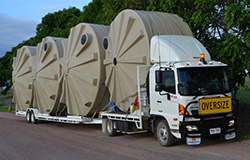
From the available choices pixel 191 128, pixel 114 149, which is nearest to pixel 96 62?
pixel 114 149

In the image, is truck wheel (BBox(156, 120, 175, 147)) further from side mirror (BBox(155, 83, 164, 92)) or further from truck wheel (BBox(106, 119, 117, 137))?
truck wheel (BBox(106, 119, 117, 137))

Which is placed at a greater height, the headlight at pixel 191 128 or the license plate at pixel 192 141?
the headlight at pixel 191 128

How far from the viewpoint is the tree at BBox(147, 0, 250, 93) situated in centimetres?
1047

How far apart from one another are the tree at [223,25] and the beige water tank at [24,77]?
9563mm

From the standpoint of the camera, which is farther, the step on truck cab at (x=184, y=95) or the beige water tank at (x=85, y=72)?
the beige water tank at (x=85, y=72)

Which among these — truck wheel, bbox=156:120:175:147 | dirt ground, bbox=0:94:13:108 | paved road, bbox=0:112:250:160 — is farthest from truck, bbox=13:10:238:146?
dirt ground, bbox=0:94:13:108

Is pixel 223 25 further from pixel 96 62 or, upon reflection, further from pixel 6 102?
pixel 6 102

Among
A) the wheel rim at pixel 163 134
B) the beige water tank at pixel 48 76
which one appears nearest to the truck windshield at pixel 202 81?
the wheel rim at pixel 163 134

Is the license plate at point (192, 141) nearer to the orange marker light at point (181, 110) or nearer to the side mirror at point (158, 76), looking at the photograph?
the orange marker light at point (181, 110)

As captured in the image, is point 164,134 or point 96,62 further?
point 96,62

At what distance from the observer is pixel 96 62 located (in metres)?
13.6

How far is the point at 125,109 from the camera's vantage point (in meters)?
11.9

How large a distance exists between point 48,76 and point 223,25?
955 centimetres

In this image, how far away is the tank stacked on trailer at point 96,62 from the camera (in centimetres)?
1134
